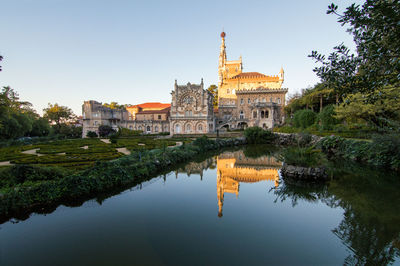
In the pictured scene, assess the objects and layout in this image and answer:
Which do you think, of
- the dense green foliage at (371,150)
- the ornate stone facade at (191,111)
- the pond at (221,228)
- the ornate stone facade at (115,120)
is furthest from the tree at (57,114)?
the dense green foliage at (371,150)

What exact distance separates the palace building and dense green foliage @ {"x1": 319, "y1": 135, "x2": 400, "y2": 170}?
19.6 m

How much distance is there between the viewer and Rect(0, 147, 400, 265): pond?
162 inches

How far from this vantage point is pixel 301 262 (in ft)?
12.8

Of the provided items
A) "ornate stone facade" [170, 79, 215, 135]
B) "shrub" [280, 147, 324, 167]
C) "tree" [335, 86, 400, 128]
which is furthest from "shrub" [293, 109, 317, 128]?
"shrub" [280, 147, 324, 167]

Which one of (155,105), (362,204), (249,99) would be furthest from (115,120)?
(362,204)

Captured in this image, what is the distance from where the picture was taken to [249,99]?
39.6 meters

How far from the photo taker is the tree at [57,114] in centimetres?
4506

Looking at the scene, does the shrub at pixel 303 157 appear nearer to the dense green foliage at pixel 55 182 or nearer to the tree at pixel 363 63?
the tree at pixel 363 63

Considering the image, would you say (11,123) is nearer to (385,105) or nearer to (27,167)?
(27,167)

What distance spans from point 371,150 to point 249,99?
28865 millimetres

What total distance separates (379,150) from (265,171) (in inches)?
245

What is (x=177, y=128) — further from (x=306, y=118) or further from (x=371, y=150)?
(x=371, y=150)

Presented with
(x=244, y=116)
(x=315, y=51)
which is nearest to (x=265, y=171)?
(x=315, y=51)

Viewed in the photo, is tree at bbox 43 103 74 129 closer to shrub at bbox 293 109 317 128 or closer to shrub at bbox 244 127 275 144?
shrub at bbox 244 127 275 144
